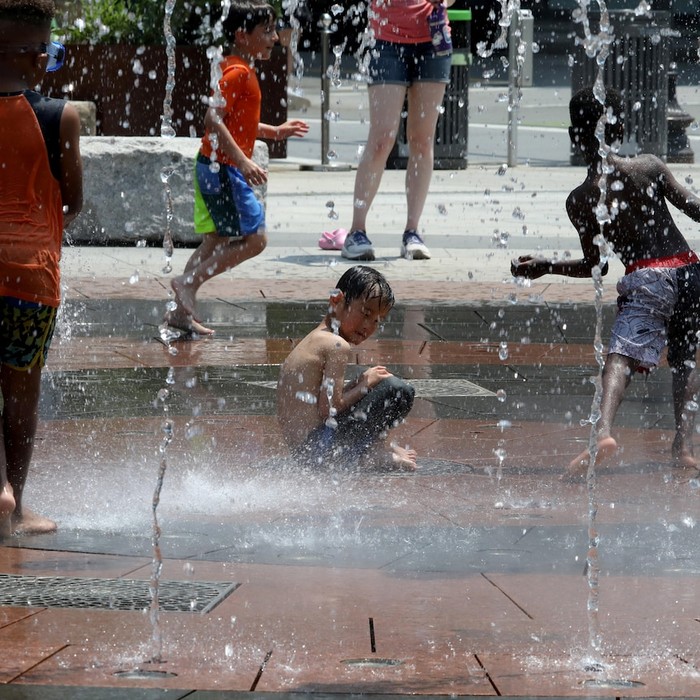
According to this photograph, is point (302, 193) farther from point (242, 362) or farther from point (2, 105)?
point (2, 105)

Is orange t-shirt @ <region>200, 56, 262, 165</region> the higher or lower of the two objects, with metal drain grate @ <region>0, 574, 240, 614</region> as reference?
higher

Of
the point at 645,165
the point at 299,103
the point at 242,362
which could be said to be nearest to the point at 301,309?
the point at 242,362

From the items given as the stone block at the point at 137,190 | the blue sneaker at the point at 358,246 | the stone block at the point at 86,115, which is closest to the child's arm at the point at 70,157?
the blue sneaker at the point at 358,246

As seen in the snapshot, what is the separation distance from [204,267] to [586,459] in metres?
3.06

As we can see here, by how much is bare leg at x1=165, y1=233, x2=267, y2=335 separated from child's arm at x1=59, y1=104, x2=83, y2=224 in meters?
3.07

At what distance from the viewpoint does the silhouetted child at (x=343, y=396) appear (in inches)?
202

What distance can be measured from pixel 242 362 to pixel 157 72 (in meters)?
9.67

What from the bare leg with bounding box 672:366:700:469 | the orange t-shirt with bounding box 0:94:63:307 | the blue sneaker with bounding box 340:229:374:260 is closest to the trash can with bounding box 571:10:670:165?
the blue sneaker with bounding box 340:229:374:260

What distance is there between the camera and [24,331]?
4.38 metres

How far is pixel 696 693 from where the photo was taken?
10.2 feet

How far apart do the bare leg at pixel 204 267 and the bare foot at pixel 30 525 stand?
3156 mm

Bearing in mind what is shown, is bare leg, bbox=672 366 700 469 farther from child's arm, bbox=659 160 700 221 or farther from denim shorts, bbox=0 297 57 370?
denim shorts, bbox=0 297 57 370

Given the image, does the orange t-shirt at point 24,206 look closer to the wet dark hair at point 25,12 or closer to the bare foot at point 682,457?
the wet dark hair at point 25,12

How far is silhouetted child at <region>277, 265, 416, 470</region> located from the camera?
16.8 ft
